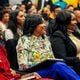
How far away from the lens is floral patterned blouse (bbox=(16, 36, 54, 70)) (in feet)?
12.6

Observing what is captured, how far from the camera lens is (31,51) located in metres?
3.88

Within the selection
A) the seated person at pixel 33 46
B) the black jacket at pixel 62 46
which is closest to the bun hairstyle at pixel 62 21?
the black jacket at pixel 62 46

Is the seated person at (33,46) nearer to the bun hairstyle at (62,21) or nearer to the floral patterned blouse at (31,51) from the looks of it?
the floral patterned blouse at (31,51)

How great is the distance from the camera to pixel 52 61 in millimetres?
3580

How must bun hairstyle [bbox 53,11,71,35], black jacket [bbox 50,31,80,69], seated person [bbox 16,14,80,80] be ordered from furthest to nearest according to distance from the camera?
bun hairstyle [bbox 53,11,71,35]
black jacket [bbox 50,31,80,69]
seated person [bbox 16,14,80,80]

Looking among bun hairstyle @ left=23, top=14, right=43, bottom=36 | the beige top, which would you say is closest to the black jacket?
the beige top

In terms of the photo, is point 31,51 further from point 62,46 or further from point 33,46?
point 62,46

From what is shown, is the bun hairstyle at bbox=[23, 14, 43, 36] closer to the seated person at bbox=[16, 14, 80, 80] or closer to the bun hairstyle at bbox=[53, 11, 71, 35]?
the seated person at bbox=[16, 14, 80, 80]

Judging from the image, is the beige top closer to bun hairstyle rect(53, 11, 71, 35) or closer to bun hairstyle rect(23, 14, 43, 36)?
bun hairstyle rect(53, 11, 71, 35)

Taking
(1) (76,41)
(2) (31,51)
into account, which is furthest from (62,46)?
(2) (31,51)

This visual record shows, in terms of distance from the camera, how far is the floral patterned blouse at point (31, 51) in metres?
3.83

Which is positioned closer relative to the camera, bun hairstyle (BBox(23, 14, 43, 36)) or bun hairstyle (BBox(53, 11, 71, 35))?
bun hairstyle (BBox(23, 14, 43, 36))

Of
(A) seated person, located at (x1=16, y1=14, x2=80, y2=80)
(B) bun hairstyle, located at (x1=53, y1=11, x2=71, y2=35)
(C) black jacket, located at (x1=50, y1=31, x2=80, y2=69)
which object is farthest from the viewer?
(B) bun hairstyle, located at (x1=53, y1=11, x2=71, y2=35)

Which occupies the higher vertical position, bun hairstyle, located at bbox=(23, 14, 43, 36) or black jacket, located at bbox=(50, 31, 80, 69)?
bun hairstyle, located at bbox=(23, 14, 43, 36)
